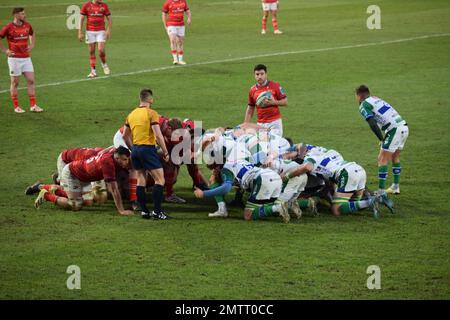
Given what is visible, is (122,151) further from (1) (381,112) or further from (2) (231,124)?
(2) (231,124)

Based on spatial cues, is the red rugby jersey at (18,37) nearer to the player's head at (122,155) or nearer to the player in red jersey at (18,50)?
the player in red jersey at (18,50)

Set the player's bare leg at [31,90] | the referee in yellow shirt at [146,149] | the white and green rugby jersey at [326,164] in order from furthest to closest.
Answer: the player's bare leg at [31,90], the white and green rugby jersey at [326,164], the referee in yellow shirt at [146,149]

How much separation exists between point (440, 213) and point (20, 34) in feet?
42.1

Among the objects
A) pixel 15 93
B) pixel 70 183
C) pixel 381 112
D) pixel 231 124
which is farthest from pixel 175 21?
pixel 70 183

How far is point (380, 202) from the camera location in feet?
46.3

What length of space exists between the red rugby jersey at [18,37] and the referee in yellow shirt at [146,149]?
9347 millimetres

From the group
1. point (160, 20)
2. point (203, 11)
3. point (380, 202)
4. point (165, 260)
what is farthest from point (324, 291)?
point (203, 11)

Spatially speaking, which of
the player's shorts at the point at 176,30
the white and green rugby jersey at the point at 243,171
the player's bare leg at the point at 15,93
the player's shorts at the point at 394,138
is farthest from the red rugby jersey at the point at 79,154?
the player's shorts at the point at 176,30

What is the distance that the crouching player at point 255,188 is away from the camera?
14.0 m

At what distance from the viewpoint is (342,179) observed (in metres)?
14.3

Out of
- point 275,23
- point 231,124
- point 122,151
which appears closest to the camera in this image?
point 122,151

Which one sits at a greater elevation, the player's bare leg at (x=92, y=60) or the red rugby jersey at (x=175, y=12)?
the red rugby jersey at (x=175, y=12)

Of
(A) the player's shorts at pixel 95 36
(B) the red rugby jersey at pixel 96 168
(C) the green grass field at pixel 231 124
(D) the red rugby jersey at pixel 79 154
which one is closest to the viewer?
(C) the green grass field at pixel 231 124

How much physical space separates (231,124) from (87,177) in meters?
6.93
